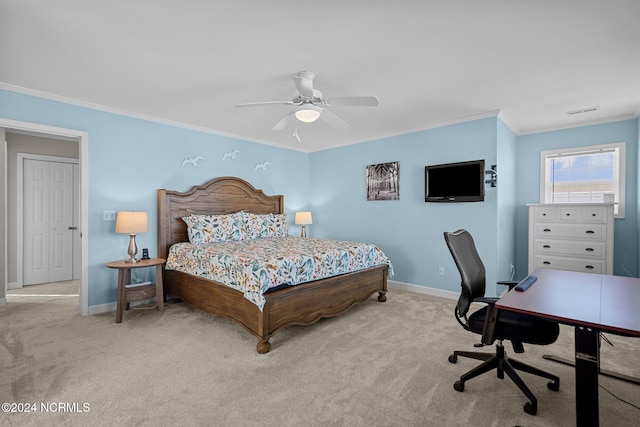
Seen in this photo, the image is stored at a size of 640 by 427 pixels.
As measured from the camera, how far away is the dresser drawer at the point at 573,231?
3916 millimetres

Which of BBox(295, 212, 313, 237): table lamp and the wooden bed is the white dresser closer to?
the wooden bed

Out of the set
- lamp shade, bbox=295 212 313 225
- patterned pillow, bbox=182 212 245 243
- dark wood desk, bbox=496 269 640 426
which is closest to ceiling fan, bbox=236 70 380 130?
dark wood desk, bbox=496 269 640 426

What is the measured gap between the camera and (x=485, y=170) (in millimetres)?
3990

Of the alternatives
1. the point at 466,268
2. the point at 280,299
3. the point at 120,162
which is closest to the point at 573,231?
the point at 466,268

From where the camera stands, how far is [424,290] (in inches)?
179

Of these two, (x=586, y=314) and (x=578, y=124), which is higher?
(x=578, y=124)

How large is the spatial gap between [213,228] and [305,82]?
97.1 inches

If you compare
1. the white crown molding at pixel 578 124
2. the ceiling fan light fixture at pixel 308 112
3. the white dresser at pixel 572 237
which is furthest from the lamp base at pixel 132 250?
the white crown molding at pixel 578 124

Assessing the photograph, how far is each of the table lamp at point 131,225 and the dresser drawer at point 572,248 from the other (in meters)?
5.14

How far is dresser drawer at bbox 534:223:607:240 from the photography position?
12.8 feet

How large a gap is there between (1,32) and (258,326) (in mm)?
2857

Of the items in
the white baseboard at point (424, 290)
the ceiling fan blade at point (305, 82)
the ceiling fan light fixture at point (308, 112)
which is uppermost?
the ceiling fan blade at point (305, 82)

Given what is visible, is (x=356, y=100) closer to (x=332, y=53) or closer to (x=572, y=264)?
(x=332, y=53)

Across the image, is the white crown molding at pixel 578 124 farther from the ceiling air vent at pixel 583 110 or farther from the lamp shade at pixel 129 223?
the lamp shade at pixel 129 223
